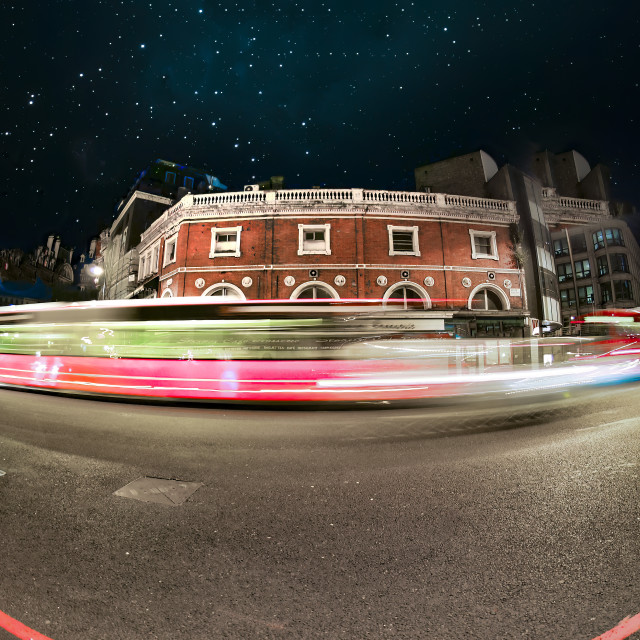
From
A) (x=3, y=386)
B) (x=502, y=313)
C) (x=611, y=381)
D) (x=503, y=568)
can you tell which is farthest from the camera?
(x=502, y=313)

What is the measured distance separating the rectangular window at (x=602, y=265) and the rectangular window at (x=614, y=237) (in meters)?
1.39

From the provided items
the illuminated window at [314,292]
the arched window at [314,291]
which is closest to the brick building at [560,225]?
the arched window at [314,291]

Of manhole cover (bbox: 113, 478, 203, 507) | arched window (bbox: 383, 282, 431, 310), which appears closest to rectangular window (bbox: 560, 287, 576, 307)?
arched window (bbox: 383, 282, 431, 310)

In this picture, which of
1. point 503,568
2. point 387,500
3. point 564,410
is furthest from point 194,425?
point 564,410

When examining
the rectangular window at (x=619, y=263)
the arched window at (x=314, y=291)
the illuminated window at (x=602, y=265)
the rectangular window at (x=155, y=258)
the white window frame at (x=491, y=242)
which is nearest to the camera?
the arched window at (x=314, y=291)

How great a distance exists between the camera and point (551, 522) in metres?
2.43

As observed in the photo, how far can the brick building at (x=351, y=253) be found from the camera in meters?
18.5

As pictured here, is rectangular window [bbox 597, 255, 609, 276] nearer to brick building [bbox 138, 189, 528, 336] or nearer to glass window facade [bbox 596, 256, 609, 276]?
glass window facade [bbox 596, 256, 609, 276]

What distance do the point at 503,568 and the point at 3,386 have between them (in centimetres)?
1553

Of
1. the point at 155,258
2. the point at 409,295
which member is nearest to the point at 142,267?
the point at 155,258

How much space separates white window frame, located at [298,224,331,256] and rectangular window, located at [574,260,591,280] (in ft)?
93.3

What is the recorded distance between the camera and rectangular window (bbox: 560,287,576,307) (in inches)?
1283

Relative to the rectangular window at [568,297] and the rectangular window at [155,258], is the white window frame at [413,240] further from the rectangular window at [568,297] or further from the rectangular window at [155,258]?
the rectangular window at [568,297]

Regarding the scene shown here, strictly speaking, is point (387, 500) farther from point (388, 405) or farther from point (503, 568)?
point (388, 405)
